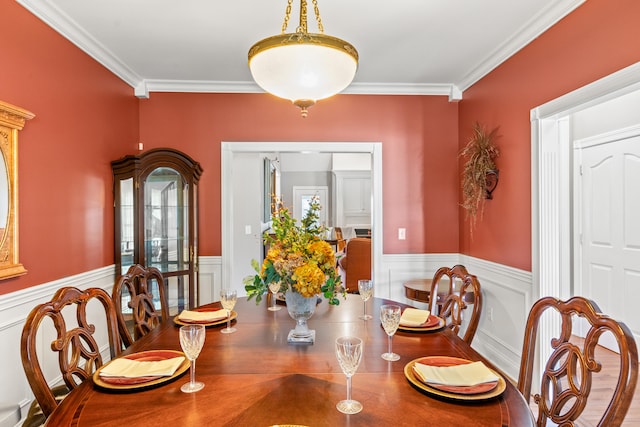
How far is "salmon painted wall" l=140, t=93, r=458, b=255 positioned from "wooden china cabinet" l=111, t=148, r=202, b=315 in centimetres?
27

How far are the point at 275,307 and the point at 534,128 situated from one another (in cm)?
209

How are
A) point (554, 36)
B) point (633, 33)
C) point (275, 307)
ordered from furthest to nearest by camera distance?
point (554, 36), point (275, 307), point (633, 33)

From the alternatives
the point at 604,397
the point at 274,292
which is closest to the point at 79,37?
the point at 274,292

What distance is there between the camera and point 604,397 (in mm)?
2725

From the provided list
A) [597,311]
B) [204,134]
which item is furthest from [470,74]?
[597,311]

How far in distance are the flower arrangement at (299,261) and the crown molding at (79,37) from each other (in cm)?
196

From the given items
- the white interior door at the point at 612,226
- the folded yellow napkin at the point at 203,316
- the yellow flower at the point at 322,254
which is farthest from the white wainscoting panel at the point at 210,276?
the white interior door at the point at 612,226

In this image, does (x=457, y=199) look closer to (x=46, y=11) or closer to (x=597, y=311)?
(x=597, y=311)

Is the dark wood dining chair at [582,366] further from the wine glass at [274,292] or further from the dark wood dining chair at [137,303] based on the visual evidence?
the dark wood dining chair at [137,303]

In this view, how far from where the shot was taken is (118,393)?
118 cm

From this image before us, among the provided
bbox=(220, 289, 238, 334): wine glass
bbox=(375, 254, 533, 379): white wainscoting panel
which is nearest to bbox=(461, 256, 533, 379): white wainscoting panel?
bbox=(375, 254, 533, 379): white wainscoting panel

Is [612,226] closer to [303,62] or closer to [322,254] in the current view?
[322,254]

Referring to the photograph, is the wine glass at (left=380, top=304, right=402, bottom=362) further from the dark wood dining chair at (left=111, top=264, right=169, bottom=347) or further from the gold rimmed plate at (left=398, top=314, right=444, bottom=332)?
the dark wood dining chair at (left=111, top=264, right=169, bottom=347)

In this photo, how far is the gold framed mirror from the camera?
1979 mm
